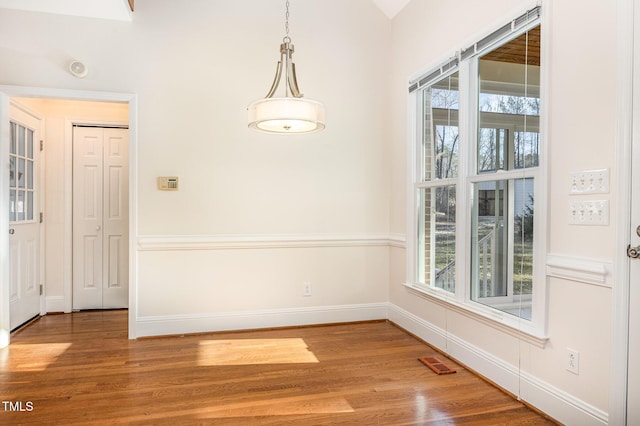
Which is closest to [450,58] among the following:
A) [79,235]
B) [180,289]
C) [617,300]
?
[617,300]

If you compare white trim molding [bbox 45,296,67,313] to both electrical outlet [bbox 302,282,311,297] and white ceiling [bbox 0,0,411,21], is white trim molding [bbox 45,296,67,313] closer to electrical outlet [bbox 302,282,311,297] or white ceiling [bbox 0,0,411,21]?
electrical outlet [bbox 302,282,311,297]

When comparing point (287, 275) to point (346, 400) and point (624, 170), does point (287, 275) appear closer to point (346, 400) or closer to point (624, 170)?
point (346, 400)

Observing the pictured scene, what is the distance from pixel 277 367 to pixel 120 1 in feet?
10.1

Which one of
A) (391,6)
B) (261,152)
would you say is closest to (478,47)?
(391,6)

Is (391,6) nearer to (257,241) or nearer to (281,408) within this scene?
(257,241)

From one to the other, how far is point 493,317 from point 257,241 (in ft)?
6.98

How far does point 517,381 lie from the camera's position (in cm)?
253

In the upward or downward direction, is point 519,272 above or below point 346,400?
above

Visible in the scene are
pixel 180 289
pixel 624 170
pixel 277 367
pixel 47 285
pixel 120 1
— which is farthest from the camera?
pixel 47 285

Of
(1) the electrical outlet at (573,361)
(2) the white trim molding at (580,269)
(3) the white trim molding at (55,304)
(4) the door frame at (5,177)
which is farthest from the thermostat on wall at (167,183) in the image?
(1) the electrical outlet at (573,361)

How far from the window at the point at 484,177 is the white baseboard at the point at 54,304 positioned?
372cm

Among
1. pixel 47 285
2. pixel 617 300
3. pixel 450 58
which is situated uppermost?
pixel 450 58

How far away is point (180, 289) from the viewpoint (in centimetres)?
374

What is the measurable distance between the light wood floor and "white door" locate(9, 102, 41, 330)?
36cm
